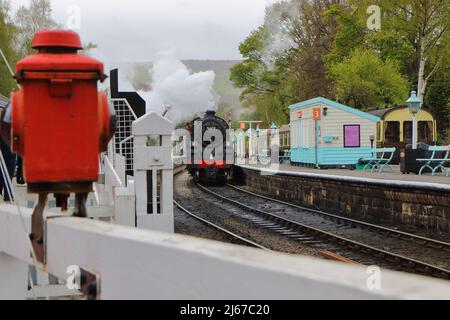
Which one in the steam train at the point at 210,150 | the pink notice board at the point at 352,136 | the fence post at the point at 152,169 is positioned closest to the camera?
the fence post at the point at 152,169

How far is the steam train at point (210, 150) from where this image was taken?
2628 centimetres

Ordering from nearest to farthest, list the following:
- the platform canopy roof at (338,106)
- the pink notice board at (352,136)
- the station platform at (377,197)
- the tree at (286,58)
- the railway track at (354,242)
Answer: the railway track at (354,242) → the station platform at (377,197) → the platform canopy roof at (338,106) → the pink notice board at (352,136) → the tree at (286,58)

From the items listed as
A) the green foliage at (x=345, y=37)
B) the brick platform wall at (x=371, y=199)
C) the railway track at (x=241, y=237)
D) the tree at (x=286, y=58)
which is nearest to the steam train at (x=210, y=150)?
the brick platform wall at (x=371, y=199)

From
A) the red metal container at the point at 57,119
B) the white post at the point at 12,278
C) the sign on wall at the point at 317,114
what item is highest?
the sign on wall at the point at 317,114

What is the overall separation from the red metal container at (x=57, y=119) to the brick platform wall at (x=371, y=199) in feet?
32.6

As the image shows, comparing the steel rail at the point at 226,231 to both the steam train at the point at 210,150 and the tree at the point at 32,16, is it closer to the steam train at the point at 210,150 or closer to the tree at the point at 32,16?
the steam train at the point at 210,150

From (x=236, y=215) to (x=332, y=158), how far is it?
11882mm

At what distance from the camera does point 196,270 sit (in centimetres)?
151

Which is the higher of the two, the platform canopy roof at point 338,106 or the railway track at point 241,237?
the platform canopy roof at point 338,106

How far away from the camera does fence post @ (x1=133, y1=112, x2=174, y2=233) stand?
630cm

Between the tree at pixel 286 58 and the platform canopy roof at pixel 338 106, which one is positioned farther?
the tree at pixel 286 58
